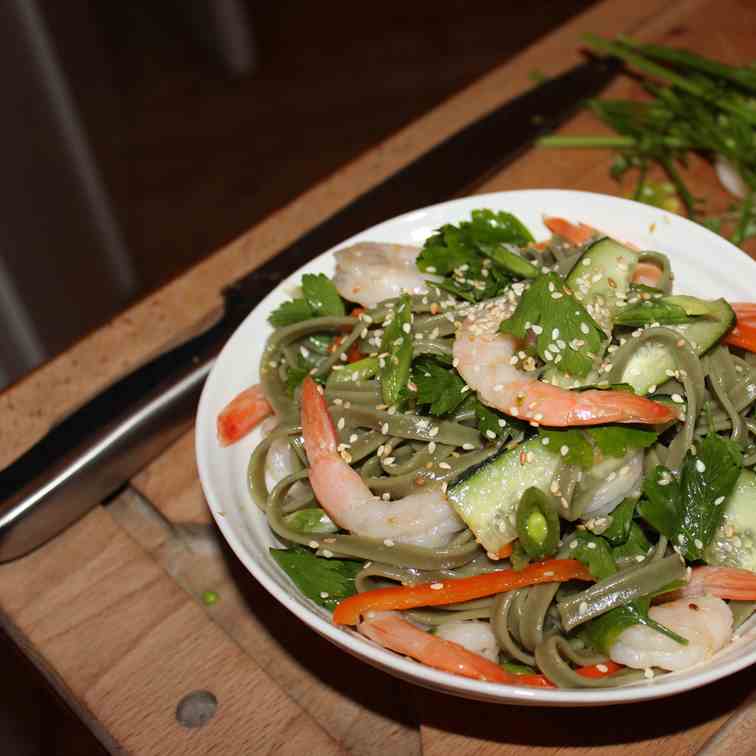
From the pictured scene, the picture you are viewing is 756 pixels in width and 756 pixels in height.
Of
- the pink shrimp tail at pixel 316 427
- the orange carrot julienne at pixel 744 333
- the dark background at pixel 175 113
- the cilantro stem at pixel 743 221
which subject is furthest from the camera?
the dark background at pixel 175 113

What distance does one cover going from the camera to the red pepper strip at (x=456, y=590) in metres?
1.82

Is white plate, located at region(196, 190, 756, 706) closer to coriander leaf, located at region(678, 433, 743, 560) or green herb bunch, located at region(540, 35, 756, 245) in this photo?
coriander leaf, located at region(678, 433, 743, 560)

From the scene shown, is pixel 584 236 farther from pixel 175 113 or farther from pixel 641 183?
pixel 175 113

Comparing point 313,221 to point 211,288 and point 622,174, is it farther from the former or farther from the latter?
point 622,174

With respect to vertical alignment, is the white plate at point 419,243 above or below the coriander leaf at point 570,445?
below

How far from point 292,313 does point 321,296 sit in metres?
0.09

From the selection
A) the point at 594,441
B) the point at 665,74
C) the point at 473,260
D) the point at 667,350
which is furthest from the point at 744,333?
the point at 665,74

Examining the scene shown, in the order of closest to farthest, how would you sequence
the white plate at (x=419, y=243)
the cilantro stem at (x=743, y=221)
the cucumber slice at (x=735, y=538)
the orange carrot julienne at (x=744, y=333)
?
the white plate at (x=419, y=243) → the cucumber slice at (x=735, y=538) → the orange carrot julienne at (x=744, y=333) → the cilantro stem at (x=743, y=221)

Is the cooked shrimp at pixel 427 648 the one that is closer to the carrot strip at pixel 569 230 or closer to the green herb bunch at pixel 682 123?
the carrot strip at pixel 569 230

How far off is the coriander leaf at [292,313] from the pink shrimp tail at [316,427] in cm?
27

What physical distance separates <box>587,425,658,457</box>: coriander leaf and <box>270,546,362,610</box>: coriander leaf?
1.88 ft

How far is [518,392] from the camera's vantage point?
72.9 inches

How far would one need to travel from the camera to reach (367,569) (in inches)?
75.1

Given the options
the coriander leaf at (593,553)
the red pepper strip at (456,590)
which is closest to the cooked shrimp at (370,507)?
the red pepper strip at (456,590)
